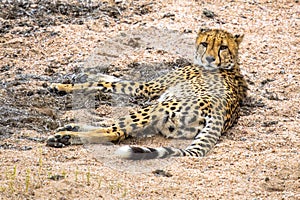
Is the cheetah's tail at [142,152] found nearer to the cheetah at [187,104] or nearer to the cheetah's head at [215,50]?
the cheetah at [187,104]

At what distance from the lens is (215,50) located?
670 cm

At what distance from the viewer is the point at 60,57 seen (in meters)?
7.53

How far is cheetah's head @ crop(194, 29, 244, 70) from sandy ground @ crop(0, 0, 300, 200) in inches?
18.5

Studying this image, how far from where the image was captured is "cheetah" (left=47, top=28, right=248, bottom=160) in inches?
215

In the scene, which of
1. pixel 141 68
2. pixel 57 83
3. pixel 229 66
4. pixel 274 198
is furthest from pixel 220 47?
pixel 274 198

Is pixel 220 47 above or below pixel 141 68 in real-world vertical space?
above

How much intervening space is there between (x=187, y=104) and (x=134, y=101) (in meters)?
0.96

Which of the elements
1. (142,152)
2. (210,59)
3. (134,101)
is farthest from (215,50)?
(142,152)

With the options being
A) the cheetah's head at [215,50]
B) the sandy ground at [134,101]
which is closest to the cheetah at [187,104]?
the cheetah's head at [215,50]

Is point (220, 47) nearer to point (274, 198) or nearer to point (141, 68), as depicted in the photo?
point (141, 68)

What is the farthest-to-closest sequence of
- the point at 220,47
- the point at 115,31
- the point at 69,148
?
1. the point at 115,31
2. the point at 220,47
3. the point at 69,148

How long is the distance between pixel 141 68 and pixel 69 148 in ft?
7.46

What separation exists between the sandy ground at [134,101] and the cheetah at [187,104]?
0.11 metres

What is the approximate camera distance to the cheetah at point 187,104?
17.9ft
